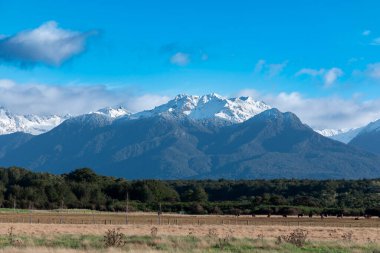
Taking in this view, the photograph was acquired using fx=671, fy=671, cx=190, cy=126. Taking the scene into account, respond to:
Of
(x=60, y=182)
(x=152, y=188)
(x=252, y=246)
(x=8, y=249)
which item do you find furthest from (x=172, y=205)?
(x=8, y=249)

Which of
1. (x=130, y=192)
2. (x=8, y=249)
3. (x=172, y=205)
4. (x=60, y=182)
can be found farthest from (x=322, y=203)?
(x=8, y=249)

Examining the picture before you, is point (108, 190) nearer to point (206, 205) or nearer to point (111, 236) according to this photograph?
point (206, 205)

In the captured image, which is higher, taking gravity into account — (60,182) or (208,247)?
(60,182)

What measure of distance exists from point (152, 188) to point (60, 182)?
57.6 feet

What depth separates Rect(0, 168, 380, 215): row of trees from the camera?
111 metres

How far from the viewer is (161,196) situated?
12769cm

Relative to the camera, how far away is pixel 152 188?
426ft

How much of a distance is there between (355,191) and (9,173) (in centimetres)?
7033

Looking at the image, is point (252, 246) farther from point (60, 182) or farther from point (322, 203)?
point (60, 182)

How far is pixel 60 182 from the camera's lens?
418 feet

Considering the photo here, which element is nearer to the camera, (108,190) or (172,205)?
(172,205)

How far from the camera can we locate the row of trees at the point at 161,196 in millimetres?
111438

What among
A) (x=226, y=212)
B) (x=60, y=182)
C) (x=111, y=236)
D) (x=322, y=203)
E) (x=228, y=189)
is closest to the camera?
(x=111, y=236)

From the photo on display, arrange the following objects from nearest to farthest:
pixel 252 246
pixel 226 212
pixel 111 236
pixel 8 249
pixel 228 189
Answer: pixel 8 249 → pixel 111 236 → pixel 252 246 → pixel 226 212 → pixel 228 189
